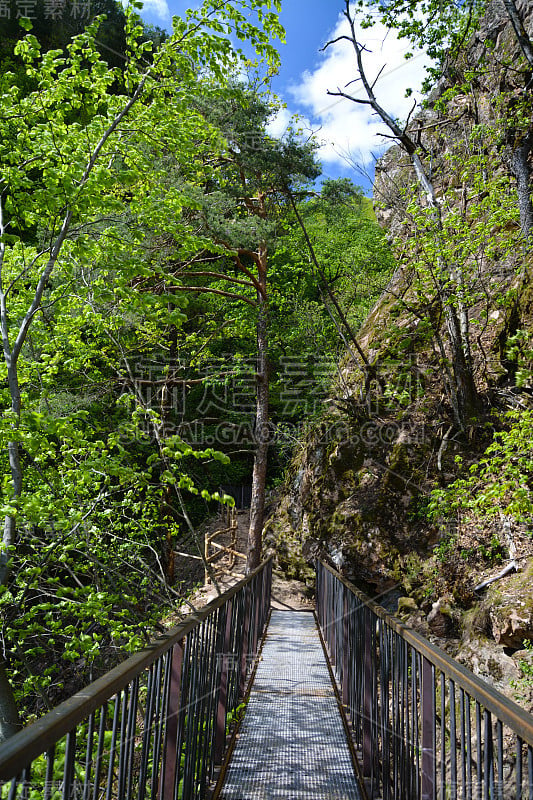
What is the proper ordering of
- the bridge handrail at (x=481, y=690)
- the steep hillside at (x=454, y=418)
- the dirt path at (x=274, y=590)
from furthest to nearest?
the dirt path at (x=274, y=590)
the steep hillside at (x=454, y=418)
the bridge handrail at (x=481, y=690)

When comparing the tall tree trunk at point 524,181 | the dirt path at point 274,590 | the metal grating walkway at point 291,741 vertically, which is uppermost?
the tall tree trunk at point 524,181

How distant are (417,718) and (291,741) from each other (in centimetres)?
175

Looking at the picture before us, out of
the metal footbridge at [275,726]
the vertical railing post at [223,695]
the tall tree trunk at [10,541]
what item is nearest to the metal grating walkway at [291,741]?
the metal footbridge at [275,726]

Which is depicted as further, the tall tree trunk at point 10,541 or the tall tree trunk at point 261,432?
the tall tree trunk at point 261,432

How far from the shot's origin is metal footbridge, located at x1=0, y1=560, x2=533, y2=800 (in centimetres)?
128

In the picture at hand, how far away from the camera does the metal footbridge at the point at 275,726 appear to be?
1284 millimetres

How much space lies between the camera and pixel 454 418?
847 cm

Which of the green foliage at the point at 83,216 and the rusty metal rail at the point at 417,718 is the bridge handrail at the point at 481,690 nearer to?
the rusty metal rail at the point at 417,718

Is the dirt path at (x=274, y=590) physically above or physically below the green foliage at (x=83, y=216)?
below

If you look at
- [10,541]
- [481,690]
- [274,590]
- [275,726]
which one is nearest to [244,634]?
[275,726]

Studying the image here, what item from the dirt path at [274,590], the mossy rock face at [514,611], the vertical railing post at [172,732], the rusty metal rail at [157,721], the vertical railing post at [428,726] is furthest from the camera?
the dirt path at [274,590]

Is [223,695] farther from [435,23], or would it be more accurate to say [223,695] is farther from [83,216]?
[435,23]

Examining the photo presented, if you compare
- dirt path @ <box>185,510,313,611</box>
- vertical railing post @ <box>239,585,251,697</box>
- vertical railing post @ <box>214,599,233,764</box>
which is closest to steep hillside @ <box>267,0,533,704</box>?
dirt path @ <box>185,510,313,611</box>

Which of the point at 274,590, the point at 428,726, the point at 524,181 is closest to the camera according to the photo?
the point at 428,726
